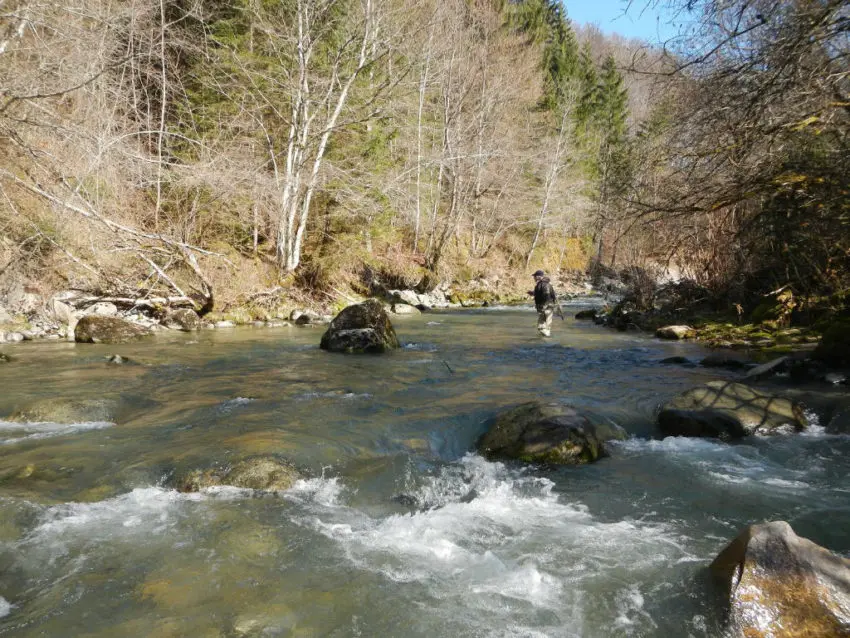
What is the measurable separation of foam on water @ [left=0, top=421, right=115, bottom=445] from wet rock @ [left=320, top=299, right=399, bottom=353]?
5988mm

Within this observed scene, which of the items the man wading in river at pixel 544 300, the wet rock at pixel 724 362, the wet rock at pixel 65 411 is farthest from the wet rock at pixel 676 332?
the wet rock at pixel 65 411

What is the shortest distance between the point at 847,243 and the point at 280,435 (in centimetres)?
997

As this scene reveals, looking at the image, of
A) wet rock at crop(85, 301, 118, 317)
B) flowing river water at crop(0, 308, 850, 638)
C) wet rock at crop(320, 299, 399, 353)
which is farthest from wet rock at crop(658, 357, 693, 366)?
wet rock at crop(85, 301, 118, 317)

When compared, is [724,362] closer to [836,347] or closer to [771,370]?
[771,370]

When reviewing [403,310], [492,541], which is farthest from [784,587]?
[403,310]

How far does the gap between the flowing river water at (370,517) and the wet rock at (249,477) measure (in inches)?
5.7

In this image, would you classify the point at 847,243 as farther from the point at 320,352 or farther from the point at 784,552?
the point at 320,352

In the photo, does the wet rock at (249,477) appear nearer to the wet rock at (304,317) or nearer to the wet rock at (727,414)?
the wet rock at (727,414)

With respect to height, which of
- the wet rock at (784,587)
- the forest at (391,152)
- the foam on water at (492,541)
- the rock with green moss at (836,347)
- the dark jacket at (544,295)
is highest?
the forest at (391,152)

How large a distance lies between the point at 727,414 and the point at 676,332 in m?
8.03

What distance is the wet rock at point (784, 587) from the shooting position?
114 inches

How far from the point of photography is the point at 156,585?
3508 mm

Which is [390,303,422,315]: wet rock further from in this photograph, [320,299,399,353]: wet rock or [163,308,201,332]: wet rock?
[320,299,399,353]: wet rock

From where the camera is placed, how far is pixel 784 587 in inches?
119
